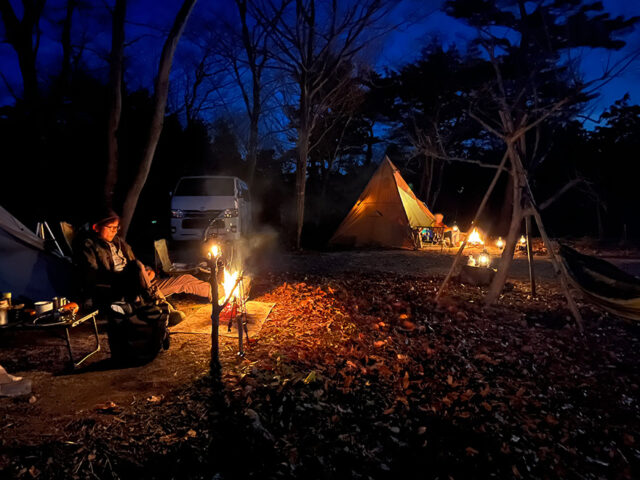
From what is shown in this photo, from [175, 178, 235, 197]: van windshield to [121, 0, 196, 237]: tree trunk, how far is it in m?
5.13

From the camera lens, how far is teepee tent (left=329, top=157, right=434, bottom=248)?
1280 centimetres

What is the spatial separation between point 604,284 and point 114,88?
789 centimetres

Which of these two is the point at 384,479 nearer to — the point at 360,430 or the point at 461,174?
the point at 360,430

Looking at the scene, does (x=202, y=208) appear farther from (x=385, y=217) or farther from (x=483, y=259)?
(x=483, y=259)

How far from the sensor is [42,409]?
276cm

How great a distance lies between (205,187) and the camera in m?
11.3

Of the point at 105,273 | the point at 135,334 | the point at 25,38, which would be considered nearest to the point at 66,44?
the point at 25,38

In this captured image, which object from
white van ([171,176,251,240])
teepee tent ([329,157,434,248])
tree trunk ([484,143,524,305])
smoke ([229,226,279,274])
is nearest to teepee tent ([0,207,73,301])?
smoke ([229,226,279,274])

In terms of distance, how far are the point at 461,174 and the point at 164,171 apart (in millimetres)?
16414

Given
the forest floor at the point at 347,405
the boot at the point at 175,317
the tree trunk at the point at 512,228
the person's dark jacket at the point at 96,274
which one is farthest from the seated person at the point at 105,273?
the tree trunk at the point at 512,228

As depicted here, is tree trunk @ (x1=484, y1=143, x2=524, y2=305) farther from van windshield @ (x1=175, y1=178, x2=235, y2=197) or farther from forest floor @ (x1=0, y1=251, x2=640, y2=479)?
van windshield @ (x1=175, y1=178, x2=235, y2=197)

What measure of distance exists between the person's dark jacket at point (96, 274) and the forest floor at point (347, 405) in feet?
1.72

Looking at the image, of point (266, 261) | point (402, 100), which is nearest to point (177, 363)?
point (266, 261)

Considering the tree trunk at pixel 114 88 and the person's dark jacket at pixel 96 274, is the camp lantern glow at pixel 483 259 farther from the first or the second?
the tree trunk at pixel 114 88
